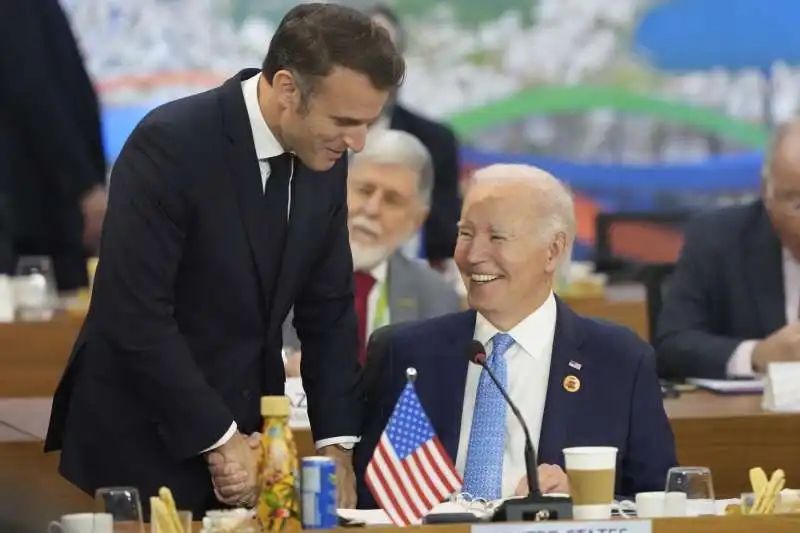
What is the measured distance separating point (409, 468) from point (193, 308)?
0.54m

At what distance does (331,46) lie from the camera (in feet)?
11.1

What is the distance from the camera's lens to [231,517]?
9.70 feet

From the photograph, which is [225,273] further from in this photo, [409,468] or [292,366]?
[292,366]

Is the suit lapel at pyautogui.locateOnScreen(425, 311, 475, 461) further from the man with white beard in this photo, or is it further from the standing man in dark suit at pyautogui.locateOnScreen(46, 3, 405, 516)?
the man with white beard

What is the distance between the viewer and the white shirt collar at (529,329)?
153 inches

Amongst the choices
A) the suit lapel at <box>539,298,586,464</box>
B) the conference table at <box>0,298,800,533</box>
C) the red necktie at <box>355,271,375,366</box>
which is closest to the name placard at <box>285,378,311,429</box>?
the conference table at <box>0,298,800,533</box>

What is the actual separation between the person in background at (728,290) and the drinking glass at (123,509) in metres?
2.60

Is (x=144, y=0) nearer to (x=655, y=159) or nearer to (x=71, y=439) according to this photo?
(x=655, y=159)

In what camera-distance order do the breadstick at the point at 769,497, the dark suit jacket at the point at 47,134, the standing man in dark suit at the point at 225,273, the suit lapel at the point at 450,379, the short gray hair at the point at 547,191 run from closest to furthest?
1. the breadstick at the point at 769,497
2. the standing man in dark suit at the point at 225,273
3. the suit lapel at the point at 450,379
4. the short gray hair at the point at 547,191
5. the dark suit jacket at the point at 47,134

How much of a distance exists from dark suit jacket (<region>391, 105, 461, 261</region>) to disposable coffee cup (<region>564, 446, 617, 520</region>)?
4.54 m

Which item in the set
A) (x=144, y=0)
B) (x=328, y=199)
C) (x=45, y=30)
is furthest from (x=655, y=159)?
(x=328, y=199)

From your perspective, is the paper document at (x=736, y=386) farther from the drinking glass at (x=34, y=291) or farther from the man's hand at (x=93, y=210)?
the man's hand at (x=93, y=210)

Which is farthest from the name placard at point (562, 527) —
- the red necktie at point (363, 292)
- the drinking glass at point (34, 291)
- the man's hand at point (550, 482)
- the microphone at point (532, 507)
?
the drinking glass at point (34, 291)

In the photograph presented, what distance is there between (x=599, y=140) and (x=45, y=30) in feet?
9.76
